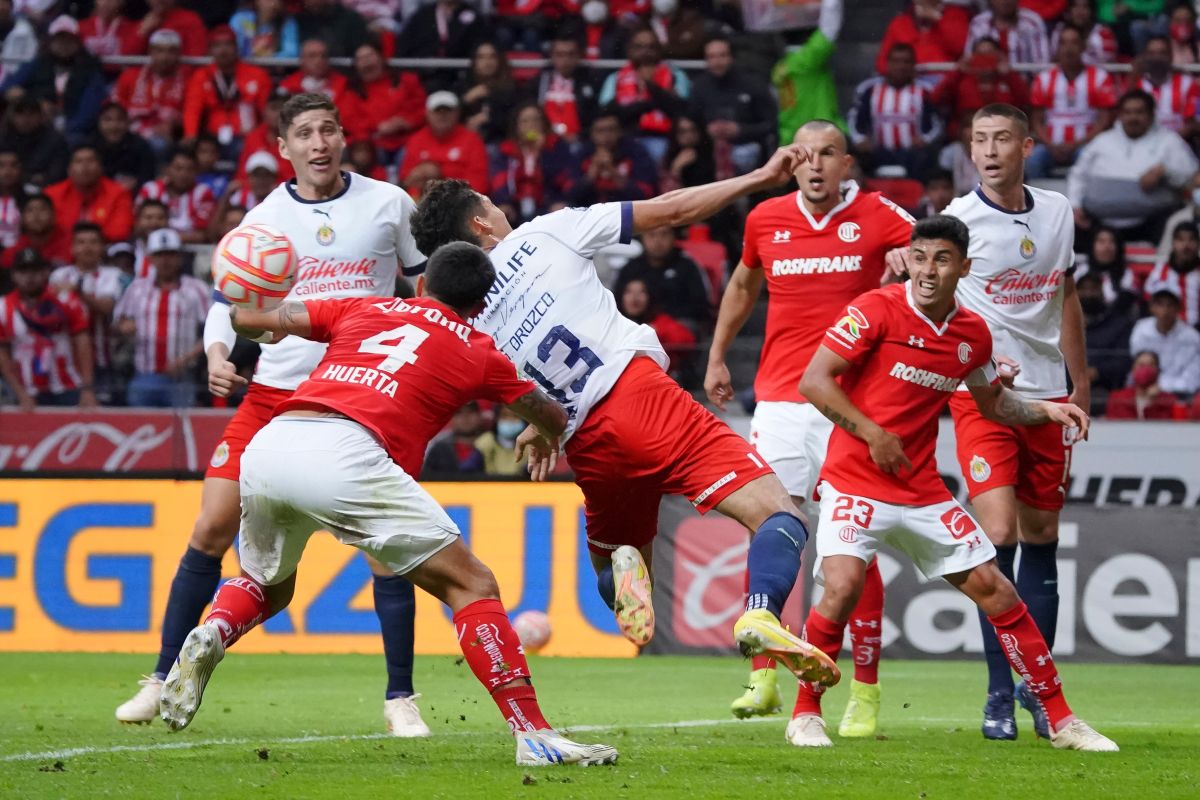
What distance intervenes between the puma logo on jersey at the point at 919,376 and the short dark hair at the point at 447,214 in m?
1.84

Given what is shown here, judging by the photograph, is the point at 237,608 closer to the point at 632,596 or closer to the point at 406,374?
the point at 406,374

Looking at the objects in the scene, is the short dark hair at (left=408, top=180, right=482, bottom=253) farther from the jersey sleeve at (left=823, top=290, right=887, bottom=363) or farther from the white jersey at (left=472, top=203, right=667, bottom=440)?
the jersey sleeve at (left=823, top=290, right=887, bottom=363)

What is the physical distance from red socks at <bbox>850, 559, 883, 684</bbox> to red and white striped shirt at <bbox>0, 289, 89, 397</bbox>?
7.64m

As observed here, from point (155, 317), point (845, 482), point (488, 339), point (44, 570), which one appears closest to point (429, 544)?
point (488, 339)

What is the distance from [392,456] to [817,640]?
7.08 feet

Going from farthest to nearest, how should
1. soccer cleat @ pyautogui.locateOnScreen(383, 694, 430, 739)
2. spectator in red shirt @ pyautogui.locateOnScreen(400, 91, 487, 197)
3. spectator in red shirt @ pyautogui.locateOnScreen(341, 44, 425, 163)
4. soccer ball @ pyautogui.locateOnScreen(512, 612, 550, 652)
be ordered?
spectator in red shirt @ pyautogui.locateOnScreen(341, 44, 425, 163), spectator in red shirt @ pyautogui.locateOnScreen(400, 91, 487, 197), soccer ball @ pyautogui.locateOnScreen(512, 612, 550, 652), soccer cleat @ pyautogui.locateOnScreen(383, 694, 430, 739)

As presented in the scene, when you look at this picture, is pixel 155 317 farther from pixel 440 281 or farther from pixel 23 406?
pixel 440 281

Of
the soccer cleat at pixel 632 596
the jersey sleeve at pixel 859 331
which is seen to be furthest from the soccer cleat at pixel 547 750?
the jersey sleeve at pixel 859 331

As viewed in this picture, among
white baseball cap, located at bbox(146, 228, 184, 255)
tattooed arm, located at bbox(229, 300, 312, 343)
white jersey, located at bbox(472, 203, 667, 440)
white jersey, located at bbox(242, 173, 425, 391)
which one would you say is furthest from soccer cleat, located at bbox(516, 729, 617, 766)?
white baseball cap, located at bbox(146, 228, 184, 255)

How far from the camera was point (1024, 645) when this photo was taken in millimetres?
7125

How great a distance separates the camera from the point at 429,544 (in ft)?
19.7

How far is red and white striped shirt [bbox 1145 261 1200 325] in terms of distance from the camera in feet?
50.1

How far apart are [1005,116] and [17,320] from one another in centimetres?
926

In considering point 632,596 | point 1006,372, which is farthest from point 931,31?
point 632,596
